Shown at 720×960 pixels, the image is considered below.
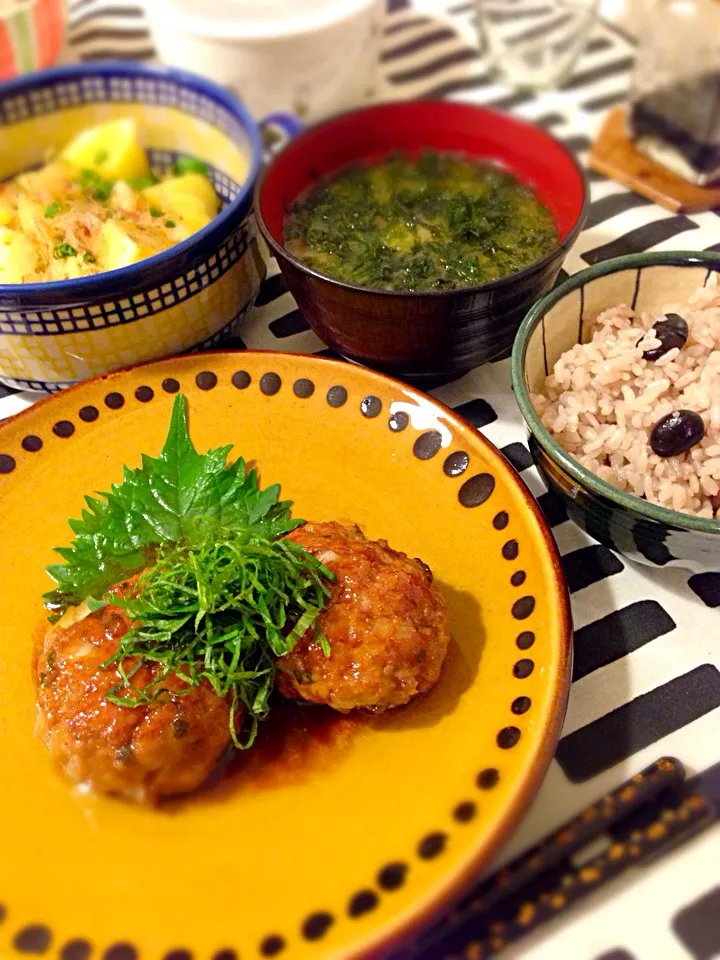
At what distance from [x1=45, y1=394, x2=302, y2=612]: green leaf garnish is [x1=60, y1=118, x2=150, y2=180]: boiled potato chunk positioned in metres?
1.10

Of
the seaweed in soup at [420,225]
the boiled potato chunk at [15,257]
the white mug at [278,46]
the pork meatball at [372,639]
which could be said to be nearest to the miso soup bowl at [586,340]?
the seaweed in soup at [420,225]

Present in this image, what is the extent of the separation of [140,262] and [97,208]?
1.49 feet

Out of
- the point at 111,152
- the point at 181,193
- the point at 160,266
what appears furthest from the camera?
the point at 111,152

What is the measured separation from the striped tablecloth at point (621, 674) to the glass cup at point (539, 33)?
668mm

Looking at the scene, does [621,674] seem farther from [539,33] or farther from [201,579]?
[539,33]

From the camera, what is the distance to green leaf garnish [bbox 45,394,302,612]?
1616mm

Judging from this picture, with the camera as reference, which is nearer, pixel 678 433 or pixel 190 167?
pixel 678 433

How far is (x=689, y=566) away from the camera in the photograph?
1.56 m

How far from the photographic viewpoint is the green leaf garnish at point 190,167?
2471 millimetres

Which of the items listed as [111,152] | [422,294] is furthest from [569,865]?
[111,152]

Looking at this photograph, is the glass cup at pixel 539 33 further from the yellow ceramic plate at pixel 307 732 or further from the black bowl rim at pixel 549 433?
the yellow ceramic plate at pixel 307 732

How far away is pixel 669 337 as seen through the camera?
170 centimetres

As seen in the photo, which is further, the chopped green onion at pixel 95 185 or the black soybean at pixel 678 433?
the chopped green onion at pixel 95 185

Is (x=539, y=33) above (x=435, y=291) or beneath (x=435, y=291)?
above
